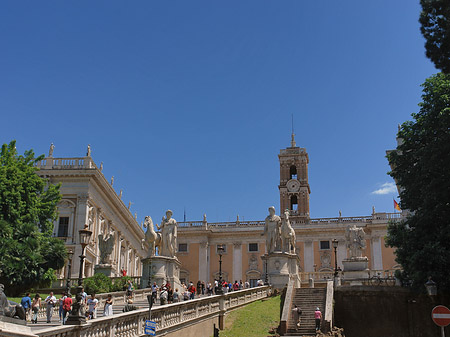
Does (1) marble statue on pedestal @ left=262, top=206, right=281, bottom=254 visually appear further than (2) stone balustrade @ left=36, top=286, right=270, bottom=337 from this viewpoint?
Yes

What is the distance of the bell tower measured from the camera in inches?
2880

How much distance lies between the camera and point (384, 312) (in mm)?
27000

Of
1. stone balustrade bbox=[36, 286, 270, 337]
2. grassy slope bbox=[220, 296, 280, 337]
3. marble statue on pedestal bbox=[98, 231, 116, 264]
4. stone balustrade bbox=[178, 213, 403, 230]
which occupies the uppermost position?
stone balustrade bbox=[178, 213, 403, 230]

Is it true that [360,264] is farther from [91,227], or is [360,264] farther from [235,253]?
[235,253]

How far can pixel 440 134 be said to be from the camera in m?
24.4

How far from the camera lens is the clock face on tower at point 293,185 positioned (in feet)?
244

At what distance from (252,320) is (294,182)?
52.3 m

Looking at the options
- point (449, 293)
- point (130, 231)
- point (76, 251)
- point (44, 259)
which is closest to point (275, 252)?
point (449, 293)

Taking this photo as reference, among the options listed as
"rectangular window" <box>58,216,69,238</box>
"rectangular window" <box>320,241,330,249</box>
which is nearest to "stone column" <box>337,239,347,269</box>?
"rectangular window" <box>320,241,330,249</box>

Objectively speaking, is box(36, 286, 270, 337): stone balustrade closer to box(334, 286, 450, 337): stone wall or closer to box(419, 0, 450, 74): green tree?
box(334, 286, 450, 337): stone wall

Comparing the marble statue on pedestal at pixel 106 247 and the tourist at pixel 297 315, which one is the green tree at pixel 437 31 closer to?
the tourist at pixel 297 315

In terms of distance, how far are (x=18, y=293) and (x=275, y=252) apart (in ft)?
53.1

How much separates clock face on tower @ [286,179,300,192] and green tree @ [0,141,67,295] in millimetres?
42567

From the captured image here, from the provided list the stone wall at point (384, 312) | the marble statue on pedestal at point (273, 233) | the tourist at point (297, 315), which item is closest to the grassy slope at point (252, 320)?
the tourist at point (297, 315)
